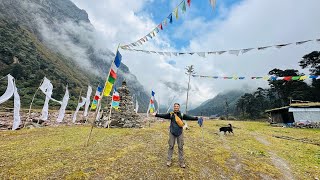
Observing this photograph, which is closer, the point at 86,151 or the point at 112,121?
the point at 86,151

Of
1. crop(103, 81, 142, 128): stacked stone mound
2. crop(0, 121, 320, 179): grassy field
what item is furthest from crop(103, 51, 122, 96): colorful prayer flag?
crop(103, 81, 142, 128): stacked stone mound

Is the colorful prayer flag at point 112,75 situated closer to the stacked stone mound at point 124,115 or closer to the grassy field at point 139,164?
the grassy field at point 139,164

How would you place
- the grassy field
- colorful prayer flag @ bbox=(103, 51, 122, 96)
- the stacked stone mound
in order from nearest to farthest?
the grassy field → colorful prayer flag @ bbox=(103, 51, 122, 96) → the stacked stone mound

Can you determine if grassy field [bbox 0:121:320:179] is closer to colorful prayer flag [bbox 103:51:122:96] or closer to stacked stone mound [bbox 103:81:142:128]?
colorful prayer flag [bbox 103:51:122:96]

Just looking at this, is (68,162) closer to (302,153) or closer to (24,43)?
(302,153)

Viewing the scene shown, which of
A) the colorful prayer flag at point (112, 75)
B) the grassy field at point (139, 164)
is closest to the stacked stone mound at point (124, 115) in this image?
A: the colorful prayer flag at point (112, 75)

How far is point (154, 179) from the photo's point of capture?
23.6ft

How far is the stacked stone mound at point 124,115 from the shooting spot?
2577cm

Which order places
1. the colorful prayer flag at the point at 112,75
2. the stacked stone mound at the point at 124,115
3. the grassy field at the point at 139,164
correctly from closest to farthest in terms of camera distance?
the grassy field at the point at 139,164
the colorful prayer flag at the point at 112,75
the stacked stone mound at the point at 124,115

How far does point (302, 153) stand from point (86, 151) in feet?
44.2

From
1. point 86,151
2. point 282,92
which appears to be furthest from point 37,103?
point 282,92

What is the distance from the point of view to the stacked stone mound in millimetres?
25766

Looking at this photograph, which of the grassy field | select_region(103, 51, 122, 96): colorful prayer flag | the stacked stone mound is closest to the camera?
the grassy field

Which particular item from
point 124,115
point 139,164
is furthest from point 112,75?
point 124,115
